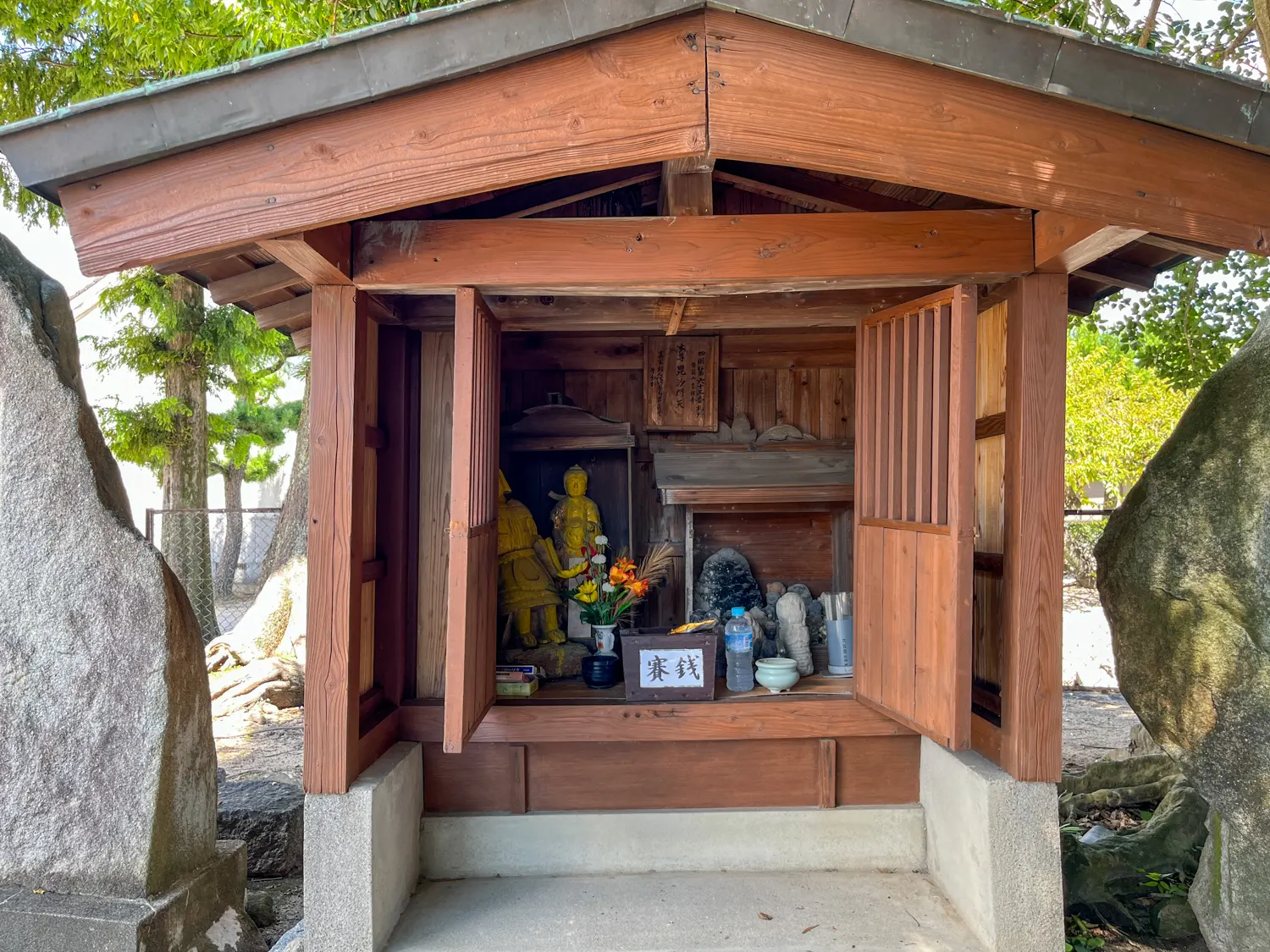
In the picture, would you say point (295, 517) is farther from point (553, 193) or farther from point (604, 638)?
point (553, 193)

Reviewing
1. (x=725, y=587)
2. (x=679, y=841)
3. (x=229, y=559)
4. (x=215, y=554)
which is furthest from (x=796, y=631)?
(x=215, y=554)

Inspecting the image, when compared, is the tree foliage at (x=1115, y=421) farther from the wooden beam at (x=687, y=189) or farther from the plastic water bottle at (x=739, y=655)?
the wooden beam at (x=687, y=189)

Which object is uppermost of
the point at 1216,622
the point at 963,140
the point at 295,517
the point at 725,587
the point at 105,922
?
the point at 963,140

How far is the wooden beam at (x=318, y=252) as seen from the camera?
116 inches

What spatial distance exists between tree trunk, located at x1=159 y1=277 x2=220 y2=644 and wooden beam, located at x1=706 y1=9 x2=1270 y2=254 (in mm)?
9179

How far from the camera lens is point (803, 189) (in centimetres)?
414

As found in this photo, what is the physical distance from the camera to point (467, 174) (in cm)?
271

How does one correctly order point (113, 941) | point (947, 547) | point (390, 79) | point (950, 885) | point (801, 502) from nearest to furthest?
point (390, 79) → point (113, 941) → point (947, 547) → point (950, 885) → point (801, 502)

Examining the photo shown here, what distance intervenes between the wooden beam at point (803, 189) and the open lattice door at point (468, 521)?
139 centimetres

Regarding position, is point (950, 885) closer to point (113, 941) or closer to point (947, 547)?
point (947, 547)

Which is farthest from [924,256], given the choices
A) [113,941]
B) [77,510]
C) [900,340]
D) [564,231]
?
[113,941]

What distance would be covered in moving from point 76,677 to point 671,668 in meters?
2.57

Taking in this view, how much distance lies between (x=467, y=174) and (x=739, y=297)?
191cm

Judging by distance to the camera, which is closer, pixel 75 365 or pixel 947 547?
pixel 947 547
